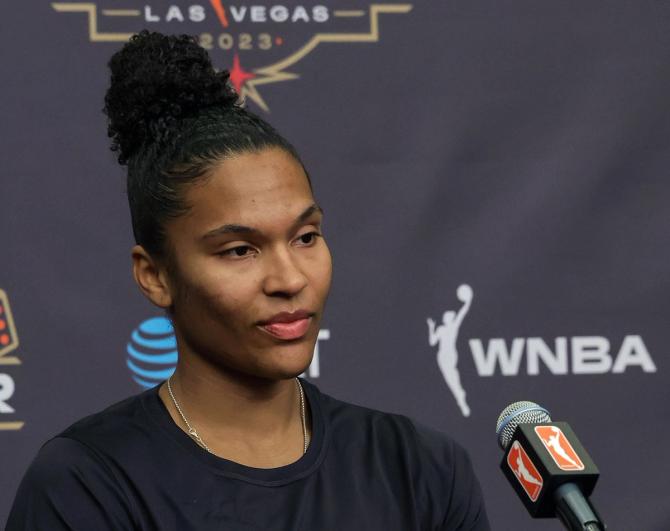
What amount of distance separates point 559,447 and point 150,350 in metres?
1.40

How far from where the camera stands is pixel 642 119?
8.89ft

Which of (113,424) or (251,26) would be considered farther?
(251,26)

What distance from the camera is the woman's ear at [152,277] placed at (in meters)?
1.67

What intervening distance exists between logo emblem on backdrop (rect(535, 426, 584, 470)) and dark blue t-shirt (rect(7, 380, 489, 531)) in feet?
1.22

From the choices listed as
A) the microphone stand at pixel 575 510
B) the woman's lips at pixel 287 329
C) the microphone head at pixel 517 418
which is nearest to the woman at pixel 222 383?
the woman's lips at pixel 287 329

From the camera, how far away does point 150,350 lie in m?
2.60

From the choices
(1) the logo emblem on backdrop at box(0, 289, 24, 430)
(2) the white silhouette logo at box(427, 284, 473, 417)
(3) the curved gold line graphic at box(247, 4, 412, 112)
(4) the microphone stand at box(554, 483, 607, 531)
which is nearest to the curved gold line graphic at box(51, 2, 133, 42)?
(3) the curved gold line graphic at box(247, 4, 412, 112)

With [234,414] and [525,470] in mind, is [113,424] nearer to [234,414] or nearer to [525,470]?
[234,414]

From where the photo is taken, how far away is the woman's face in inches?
62.1

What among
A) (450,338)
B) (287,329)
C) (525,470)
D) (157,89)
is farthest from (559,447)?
(450,338)

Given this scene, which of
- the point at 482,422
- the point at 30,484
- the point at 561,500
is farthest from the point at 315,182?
the point at 561,500

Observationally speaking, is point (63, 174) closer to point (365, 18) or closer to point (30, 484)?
point (365, 18)

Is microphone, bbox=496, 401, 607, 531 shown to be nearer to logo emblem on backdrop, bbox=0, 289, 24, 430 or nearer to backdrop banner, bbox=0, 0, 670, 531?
backdrop banner, bbox=0, 0, 670, 531

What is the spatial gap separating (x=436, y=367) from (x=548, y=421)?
122cm
